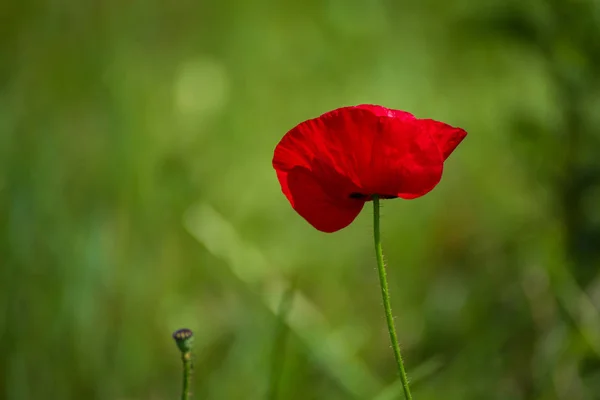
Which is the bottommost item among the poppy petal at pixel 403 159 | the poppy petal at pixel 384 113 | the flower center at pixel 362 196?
the flower center at pixel 362 196

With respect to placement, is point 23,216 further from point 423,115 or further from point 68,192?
point 423,115

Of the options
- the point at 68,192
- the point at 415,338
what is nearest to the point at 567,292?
the point at 415,338

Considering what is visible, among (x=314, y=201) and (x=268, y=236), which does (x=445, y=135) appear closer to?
(x=314, y=201)

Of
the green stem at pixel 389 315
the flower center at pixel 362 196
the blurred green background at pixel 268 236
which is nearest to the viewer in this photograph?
the green stem at pixel 389 315

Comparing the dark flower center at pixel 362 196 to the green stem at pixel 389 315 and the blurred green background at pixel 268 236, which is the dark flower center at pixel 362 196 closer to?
the green stem at pixel 389 315

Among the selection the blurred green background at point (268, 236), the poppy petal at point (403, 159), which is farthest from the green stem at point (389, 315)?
the blurred green background at point (268, 236)

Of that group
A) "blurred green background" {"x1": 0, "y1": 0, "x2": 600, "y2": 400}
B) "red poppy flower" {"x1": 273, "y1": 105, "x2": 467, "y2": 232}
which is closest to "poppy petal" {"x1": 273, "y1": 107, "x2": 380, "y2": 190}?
"red poppy flower" {"x1": 273, "y1": 105, "x2": 467, "y2": 232}

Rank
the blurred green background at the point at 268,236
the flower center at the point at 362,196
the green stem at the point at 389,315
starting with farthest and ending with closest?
the blurred green background at the point at 268,236
the flower center at the point at 362,196
the green stem at the point at 389,315
